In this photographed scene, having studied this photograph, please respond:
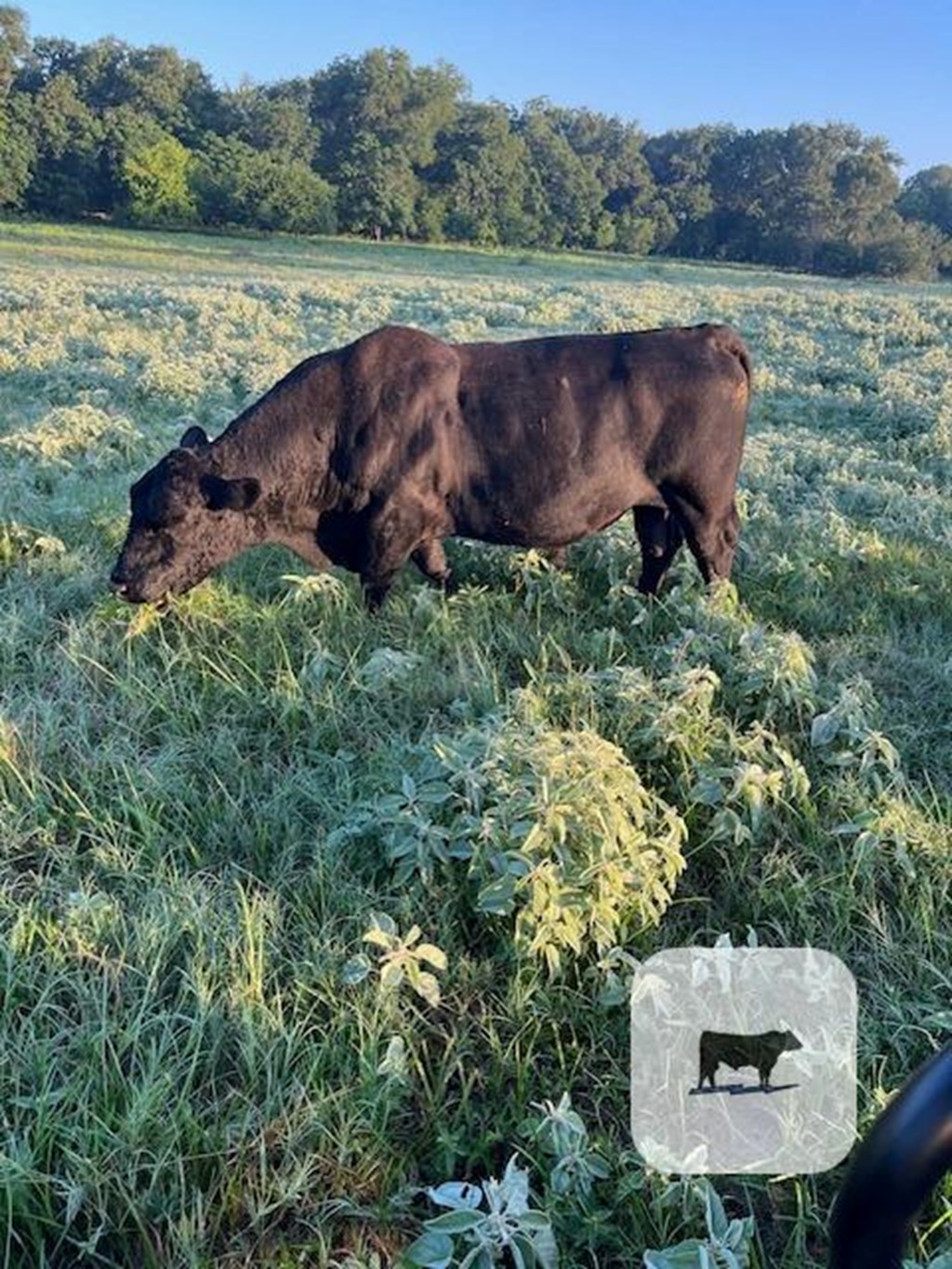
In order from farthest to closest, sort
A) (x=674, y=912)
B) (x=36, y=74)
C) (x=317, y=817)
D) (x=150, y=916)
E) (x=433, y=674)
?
(x=36, y=74) → (x=433, y=674) → (x=317, y=817) → (x=674, y=912) → (x=150, y=916)

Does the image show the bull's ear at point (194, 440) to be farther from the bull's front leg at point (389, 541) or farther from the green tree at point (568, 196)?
the green tree at point (568, 196)

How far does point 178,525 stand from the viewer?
5.04 meters

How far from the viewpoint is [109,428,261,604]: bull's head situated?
4961 millimetres

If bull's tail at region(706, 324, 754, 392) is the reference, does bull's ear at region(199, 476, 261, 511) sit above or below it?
below

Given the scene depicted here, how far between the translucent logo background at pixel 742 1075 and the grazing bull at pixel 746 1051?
2 centimetres

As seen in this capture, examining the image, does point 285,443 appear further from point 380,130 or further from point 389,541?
point 380,130

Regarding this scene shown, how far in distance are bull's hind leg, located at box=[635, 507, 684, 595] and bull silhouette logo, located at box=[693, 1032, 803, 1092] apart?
377cm

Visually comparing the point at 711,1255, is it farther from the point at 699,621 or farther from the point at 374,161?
the point at 374,161

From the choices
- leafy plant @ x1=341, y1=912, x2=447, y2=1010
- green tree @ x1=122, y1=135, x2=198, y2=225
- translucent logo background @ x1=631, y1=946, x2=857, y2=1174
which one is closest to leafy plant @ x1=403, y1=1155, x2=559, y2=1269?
translucent logo background @ x1=631, y1=946, x2=857, y2=1174

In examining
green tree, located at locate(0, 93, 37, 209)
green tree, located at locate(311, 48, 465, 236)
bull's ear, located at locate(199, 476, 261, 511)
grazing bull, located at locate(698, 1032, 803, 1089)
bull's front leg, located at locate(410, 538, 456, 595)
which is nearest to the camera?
grazing bull, located at locate(698, 1032, 803, 1089)

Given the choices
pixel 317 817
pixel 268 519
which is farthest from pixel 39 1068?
pixel 268 519

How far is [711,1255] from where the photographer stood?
196cm

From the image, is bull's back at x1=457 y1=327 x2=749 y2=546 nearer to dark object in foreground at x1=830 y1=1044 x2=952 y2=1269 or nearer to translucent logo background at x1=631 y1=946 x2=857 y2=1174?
translucent logo background at x1=631 y1=946 x2=857 y2=1174

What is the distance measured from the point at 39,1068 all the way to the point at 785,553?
5.00 m
